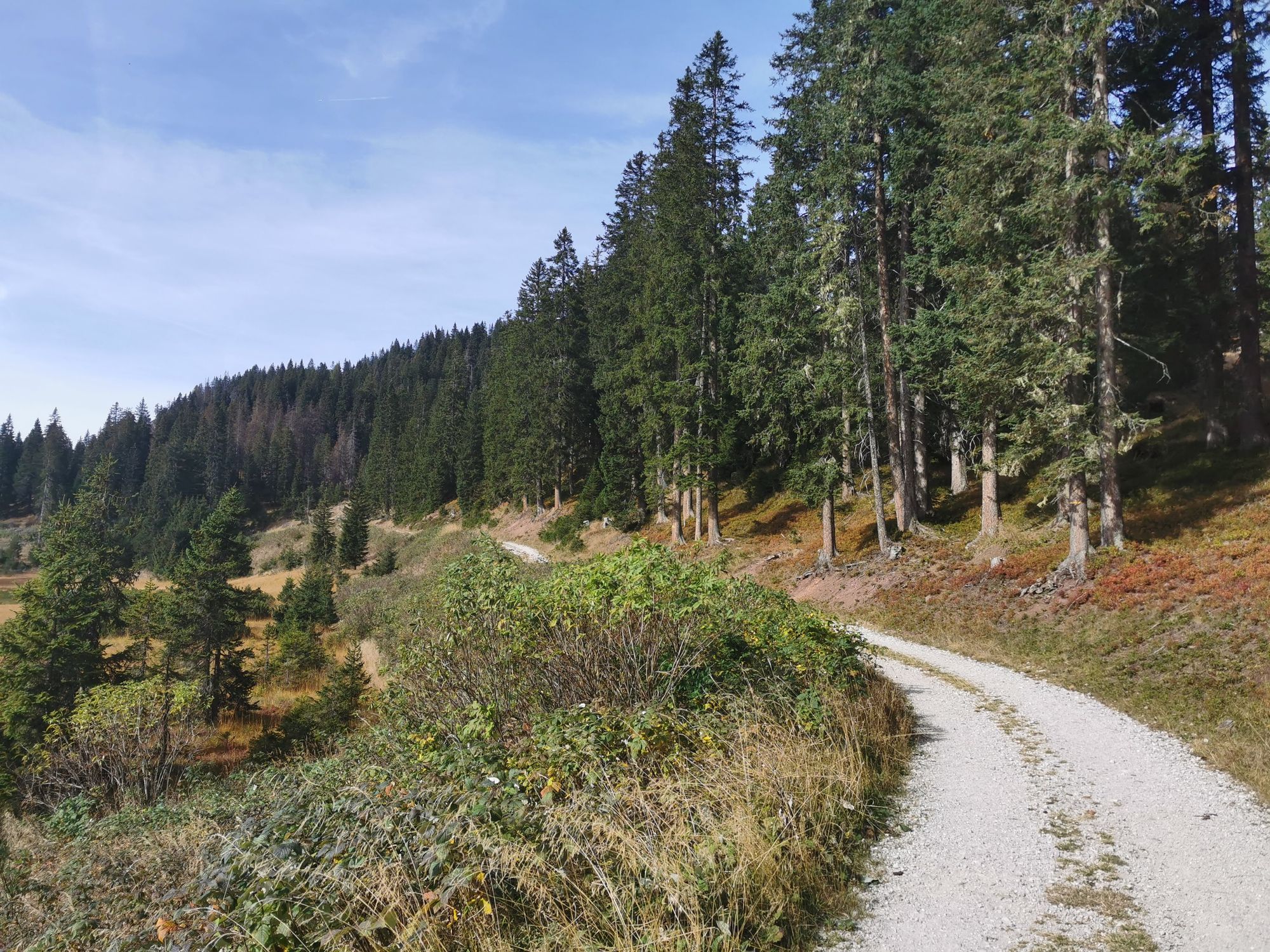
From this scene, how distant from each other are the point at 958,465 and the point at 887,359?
6.05m

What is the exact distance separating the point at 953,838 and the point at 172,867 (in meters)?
6.64

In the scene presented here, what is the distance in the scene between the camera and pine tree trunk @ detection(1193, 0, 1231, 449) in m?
18.2

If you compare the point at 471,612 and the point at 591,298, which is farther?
the point at 591,298

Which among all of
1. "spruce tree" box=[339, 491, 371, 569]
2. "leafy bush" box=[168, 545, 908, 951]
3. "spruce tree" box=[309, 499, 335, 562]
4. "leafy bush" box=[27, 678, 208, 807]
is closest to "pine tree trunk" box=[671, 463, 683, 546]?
"leafy bush" box=[27, 678, 208, 807]

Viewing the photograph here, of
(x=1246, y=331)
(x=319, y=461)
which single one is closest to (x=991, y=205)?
(x=1246, y=331)

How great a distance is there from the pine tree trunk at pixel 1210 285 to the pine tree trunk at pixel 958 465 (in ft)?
21.8

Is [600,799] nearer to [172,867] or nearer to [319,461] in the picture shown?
[172,867]

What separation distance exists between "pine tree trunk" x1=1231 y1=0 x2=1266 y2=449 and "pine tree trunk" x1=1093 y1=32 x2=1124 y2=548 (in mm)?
6470

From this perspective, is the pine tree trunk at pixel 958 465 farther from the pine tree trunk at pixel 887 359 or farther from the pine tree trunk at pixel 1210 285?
the pine tree trunk at pixel 1210 285

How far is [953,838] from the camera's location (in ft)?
18.1

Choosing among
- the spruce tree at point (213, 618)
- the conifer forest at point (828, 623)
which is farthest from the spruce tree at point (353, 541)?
the spruce tree at point (213, 618)

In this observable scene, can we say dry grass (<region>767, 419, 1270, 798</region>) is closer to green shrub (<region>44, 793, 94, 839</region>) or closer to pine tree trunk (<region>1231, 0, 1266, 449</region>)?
pine tree trunk (<region>1231, 0, 1266, 449</region>)

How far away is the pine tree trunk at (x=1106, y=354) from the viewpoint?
1378 centimetres

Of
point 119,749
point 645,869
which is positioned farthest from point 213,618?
point 645,869
